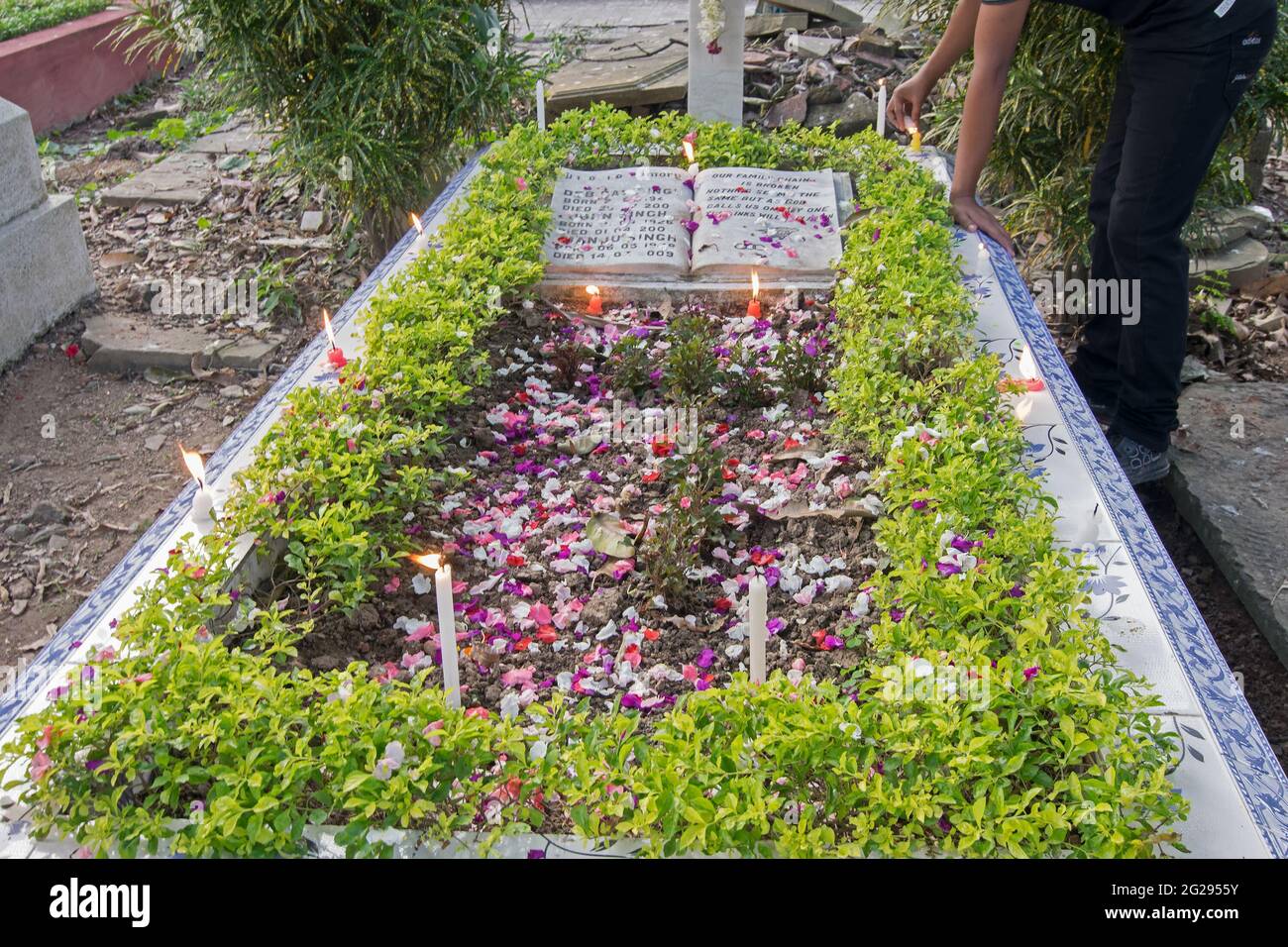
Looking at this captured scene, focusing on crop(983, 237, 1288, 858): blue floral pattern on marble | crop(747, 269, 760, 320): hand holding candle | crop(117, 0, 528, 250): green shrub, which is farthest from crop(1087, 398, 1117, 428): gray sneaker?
crop(117, 0, 528, 250): green shrub

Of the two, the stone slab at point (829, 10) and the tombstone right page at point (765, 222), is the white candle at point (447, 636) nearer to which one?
the tombstone right page at point (765, 222)

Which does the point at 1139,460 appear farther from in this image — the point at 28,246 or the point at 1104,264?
the point at 28,246

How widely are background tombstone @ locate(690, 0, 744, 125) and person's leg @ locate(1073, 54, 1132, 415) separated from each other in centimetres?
207

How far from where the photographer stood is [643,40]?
796cm

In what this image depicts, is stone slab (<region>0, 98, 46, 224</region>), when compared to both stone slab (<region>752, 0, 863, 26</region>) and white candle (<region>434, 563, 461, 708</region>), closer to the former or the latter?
white candle (<region>434, 563, 461, 708</region>)

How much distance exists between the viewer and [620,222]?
4.63m

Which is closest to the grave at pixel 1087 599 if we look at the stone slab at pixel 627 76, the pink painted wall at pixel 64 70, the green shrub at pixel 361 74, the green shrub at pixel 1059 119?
the green shrub at pixel 1059 119

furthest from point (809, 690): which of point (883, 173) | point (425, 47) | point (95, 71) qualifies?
point (95, 71)

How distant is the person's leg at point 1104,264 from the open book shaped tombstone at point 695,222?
925 mm

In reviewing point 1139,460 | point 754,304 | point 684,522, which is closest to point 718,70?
point 754,304

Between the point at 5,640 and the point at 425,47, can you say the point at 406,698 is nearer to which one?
the point at 5,640

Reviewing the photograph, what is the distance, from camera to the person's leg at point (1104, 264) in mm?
3852

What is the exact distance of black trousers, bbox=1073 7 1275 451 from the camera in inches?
133

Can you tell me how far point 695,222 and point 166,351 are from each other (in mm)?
2471
